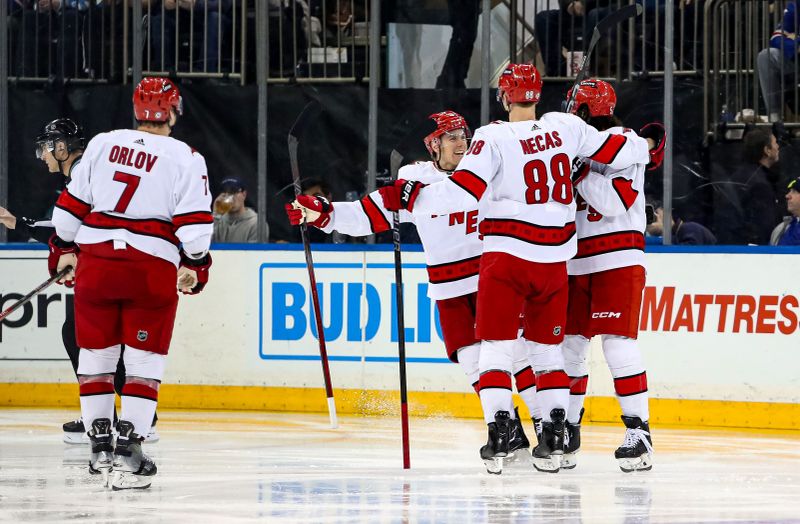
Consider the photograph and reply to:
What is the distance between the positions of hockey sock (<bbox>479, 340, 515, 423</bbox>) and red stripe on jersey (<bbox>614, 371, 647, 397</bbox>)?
48 cm

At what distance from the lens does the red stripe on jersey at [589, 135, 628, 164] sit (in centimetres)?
561

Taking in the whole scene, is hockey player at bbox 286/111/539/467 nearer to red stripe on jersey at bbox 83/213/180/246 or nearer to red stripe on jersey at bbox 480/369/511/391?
red stripe on jersey at bbox 480/369/511/391

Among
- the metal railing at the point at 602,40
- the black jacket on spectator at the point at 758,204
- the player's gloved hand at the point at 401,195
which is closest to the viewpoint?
the player's gloved hand at the point at 401,195

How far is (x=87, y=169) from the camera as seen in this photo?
5.26m

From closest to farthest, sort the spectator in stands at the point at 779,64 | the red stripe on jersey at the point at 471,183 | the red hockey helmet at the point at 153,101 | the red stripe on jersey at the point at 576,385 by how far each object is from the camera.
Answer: the red hockey helmet at the point at 153,101 → the red stripe on jersey at the point at 471,183 → the red stripe on jersey at the point at 576,385 → the spectator in stands at the point at 779,64

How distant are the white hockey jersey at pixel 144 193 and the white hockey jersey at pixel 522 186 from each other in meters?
0.88

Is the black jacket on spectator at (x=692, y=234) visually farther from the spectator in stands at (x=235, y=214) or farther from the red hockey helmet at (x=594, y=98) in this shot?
the spectator in stands at (x=235, y=214)

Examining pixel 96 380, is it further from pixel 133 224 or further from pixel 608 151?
pixel 608 151

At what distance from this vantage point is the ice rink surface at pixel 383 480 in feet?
15.9

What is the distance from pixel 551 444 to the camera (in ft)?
18.3

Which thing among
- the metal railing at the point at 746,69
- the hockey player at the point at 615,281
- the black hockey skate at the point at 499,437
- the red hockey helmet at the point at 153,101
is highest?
the metal railing at the point at 746,69

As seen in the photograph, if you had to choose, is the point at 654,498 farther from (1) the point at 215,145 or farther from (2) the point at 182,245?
(1) the point at 215,145

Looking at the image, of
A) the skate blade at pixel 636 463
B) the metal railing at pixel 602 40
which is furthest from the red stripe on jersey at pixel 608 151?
the metal railing at pixel 602 40

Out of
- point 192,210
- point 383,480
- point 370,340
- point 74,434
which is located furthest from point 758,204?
point 192,210
